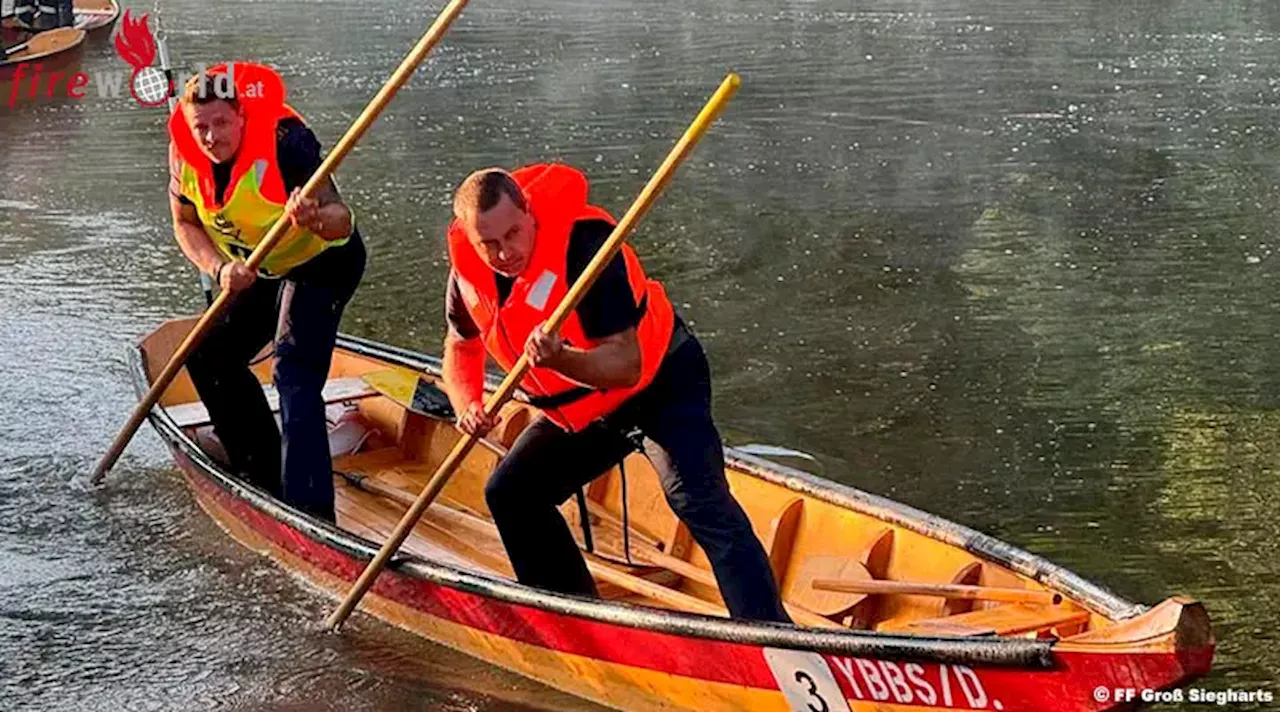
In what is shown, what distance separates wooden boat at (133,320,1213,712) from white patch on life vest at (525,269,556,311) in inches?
39.7

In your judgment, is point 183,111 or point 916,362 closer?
point 183,111

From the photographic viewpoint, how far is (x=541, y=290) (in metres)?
5.59

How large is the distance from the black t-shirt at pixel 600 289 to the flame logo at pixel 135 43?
749 inches

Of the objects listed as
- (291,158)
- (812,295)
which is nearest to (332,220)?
(291,158)

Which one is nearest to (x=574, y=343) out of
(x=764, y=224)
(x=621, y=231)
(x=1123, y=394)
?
(x=621, y=231)

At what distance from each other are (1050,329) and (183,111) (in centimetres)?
585

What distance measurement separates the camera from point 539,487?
6051 millimetres

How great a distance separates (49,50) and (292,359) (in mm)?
16078

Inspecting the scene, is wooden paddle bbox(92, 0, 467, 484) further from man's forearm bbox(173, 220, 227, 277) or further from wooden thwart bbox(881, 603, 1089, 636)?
wooden thwart bbox(881, 603, 1089, 636)

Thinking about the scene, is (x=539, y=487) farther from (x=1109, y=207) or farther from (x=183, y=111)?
(x=1109, y=207)

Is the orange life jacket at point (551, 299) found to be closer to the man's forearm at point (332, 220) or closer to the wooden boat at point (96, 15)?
the man's forearm at point (332, 220)

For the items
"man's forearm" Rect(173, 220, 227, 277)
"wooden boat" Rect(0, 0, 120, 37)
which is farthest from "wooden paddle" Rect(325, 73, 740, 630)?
"wooden boat" Rect(0, 0, 120, 37)

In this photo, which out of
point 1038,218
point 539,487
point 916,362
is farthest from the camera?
point 1038,218

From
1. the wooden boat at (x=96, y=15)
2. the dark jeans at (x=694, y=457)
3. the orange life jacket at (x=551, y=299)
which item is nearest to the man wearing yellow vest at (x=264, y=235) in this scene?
the orange life jacket at (x=551, y=299)
